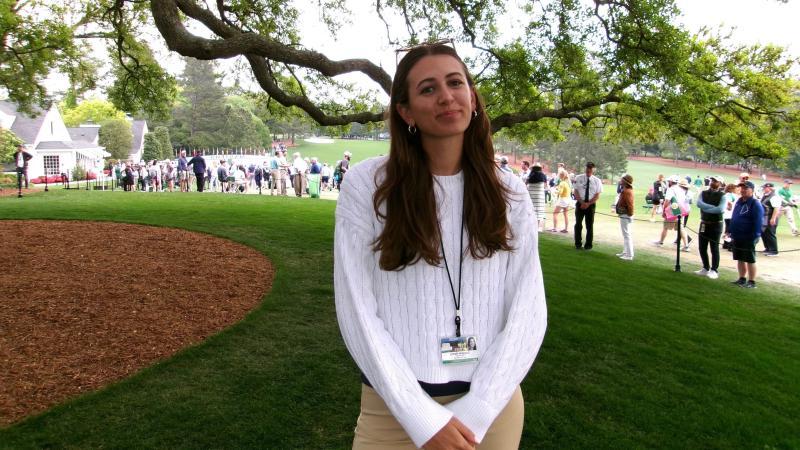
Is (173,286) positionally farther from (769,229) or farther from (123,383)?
(769,229)

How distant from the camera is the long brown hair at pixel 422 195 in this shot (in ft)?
5.57

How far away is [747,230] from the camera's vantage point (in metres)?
10.4

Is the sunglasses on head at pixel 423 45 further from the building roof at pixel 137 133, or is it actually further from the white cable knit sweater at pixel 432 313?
the building roof at pixel 137 133

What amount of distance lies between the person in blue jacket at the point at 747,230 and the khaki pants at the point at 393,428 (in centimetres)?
1066

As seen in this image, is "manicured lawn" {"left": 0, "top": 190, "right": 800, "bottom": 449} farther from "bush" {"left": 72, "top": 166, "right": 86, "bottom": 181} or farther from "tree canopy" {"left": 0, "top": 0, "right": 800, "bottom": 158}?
"bush" {"left": 72, "top": 166, "right": 86, "bottom": 181}

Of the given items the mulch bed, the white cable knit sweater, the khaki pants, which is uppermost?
the white cable knit sweater

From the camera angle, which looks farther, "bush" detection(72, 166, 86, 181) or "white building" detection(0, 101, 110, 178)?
"white building" detection(0, 101, 110, 178)

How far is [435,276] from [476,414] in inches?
17.9

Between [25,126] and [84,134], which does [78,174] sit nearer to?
[25,126]

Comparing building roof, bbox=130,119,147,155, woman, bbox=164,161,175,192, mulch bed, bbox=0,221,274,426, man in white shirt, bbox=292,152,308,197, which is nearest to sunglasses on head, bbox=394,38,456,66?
mulch bed, bbox=0,221,274,426

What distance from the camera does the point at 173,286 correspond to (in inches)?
273

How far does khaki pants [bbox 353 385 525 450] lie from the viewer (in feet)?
5.54

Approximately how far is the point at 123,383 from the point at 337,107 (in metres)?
9.28

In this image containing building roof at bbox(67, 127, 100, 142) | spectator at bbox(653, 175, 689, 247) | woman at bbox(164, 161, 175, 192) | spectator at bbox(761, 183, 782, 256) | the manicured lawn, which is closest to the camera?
the manicured lawn
